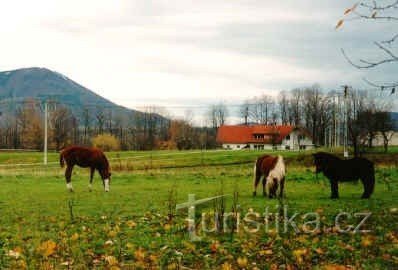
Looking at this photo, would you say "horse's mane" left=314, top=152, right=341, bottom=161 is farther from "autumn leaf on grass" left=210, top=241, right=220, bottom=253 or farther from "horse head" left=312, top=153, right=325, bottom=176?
"autumn leaf on grass" left=210, top=241, right=220, bottom=253

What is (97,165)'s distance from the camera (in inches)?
828

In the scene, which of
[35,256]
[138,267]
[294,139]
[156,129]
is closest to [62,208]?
[35,256]

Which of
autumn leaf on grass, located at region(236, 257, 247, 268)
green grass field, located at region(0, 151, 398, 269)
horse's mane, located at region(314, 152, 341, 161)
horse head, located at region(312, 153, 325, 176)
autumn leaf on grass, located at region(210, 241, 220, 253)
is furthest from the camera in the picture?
horse head, located at region(312, 153, 325, 176)

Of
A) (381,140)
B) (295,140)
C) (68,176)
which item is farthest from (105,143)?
(68,176)

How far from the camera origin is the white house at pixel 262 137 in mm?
104062

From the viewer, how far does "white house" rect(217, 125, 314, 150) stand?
10406 centimetres

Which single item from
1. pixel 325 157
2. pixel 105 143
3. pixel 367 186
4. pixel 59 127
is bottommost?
pixel 367 186

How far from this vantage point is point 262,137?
4345 inches

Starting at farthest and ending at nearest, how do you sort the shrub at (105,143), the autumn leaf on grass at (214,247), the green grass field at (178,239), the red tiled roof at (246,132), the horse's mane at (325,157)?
1. the red tiled roof at (246,132)
2. the shrub at (105,143)
3. the horse's mane at (325,157)
4. the autumn leaf on grass at (214,247)
5. the green grass field at (178,239)

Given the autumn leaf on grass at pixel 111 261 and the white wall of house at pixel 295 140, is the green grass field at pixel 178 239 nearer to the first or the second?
the autumn leaf on grass at pixel 111 261

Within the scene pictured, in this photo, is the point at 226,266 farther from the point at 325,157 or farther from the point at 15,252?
the point at 325,157

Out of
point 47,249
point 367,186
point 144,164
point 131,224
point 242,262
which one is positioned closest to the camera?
point 242,262

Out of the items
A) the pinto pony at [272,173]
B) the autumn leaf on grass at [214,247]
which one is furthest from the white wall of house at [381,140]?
the autumn leaf on grass at [214,247]

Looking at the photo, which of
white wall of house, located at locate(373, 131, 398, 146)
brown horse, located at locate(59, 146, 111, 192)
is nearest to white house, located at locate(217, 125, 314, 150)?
white wall of house, located at locate(373, 131, 398, 146)
